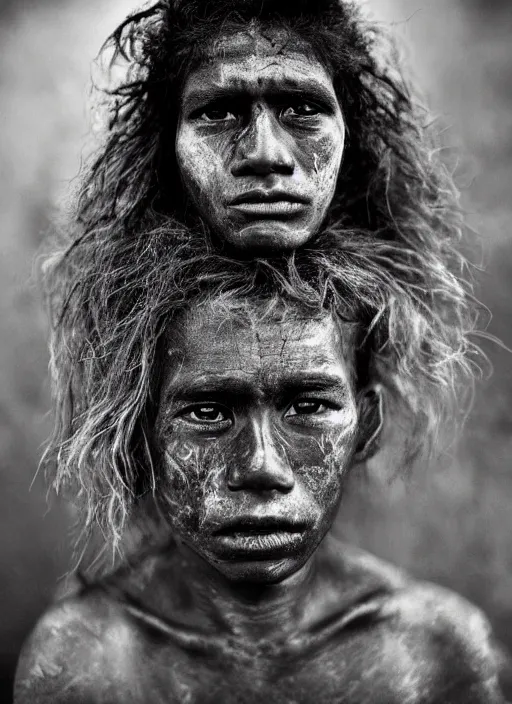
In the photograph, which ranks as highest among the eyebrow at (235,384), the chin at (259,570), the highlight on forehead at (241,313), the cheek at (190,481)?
the highlight on forehead at (241,313)

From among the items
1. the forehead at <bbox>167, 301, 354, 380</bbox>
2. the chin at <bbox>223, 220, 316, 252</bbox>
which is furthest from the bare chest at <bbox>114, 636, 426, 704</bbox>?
the chin at <bbox>223, 220, 316, 252</bbox>

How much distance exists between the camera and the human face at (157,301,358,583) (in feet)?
4.05

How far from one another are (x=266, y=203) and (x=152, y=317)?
23cm

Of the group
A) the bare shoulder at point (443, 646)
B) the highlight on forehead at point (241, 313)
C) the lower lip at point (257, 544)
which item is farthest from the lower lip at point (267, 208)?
the bare shoulder at point (443, 646)

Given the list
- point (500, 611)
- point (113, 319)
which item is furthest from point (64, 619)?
point (500, 611)

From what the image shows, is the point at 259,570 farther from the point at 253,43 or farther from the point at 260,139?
the point at 253,43

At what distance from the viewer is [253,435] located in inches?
48.7

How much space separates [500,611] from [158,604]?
2.71 ft

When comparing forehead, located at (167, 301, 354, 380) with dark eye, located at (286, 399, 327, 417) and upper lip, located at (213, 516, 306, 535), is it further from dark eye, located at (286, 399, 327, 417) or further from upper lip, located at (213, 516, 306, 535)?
upper lip, located at (213, 516, 306, 535)

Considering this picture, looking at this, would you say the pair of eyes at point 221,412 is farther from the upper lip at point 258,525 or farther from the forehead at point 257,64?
the forehead at point 257,64

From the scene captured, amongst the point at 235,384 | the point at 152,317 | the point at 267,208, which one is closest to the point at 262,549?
the point at 235,384

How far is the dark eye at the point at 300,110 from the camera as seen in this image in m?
1.29

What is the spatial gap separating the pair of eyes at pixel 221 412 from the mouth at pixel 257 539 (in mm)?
138

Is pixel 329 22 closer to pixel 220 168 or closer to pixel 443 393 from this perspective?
pixel 220 168
